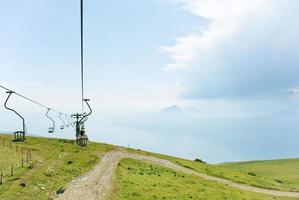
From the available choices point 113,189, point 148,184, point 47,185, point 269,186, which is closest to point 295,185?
point 269,186

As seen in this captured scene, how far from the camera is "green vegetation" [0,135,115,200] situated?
137 feet

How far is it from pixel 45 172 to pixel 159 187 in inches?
643

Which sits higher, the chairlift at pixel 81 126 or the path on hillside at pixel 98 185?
the chairlift at pixel 81 126

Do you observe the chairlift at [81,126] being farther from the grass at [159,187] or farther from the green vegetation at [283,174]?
the green vegetation at [283,174]

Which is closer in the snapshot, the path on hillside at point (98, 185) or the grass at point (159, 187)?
the path on hillside at point (98, 185)

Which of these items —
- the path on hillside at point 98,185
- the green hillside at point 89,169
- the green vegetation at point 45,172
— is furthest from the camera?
the green hillside at point 89,169

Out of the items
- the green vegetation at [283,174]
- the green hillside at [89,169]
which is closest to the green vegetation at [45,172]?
the green hillside at [89,169]

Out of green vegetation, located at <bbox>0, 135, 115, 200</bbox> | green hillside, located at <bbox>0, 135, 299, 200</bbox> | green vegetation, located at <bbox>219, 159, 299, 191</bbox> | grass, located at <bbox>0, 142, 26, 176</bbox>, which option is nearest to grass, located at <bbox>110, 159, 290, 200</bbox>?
green hillside, located at <bbox>0, 135, 299, 200</bbox>

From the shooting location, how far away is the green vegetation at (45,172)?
137 ft

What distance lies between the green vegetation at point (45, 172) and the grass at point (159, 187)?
276 inches

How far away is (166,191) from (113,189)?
A: 731 centimetres

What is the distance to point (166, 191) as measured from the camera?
166 feet

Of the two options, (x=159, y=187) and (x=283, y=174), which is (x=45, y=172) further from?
(x=283, y=174)

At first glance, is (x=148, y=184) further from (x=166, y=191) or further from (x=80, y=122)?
(x=80, y=122)
